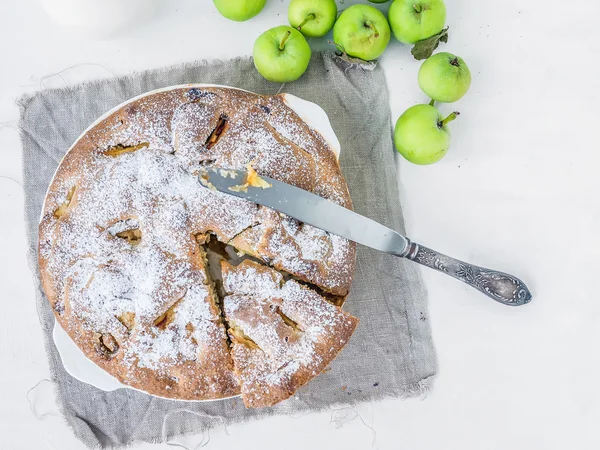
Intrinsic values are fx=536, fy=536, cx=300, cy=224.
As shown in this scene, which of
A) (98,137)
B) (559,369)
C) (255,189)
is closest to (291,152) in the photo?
(255,189)

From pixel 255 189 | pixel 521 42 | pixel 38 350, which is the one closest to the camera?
pixel 255 189

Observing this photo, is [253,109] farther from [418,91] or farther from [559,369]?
[559,369]

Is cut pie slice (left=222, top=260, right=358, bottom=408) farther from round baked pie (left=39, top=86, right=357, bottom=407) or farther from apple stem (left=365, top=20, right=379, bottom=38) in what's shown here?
apple stem (left=365, top=20, right=379, bottom=38)

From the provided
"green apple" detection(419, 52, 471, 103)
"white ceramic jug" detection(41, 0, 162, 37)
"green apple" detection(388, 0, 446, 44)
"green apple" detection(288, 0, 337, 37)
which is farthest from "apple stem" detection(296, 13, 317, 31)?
"white ceramic jug" detection(41, 0, 162, 37)

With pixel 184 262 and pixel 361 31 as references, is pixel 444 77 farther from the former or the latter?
pixel 184 262

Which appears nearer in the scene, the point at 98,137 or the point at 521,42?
the point at 98,137

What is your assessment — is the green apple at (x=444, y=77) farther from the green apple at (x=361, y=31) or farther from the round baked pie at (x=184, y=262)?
the round baked pie at (x=184, y=262)

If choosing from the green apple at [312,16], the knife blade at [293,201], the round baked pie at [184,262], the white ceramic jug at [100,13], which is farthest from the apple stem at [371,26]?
the white ceramic jug at [100,13]
